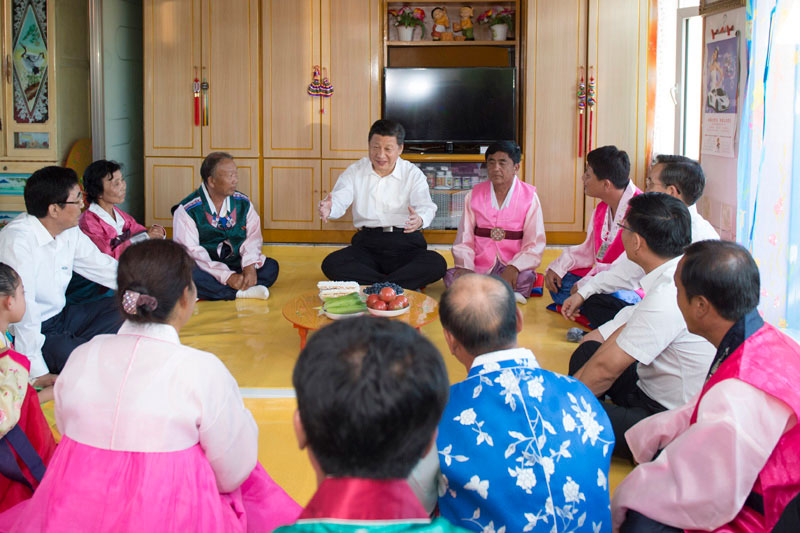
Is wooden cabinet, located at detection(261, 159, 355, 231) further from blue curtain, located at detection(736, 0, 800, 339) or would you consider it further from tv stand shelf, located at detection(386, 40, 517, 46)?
blue curtain, located at detection(736, 0, 800, 339)

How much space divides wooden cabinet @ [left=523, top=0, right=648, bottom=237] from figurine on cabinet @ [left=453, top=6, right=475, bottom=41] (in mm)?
560

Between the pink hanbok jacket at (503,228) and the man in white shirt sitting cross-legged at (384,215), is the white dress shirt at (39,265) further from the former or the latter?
the pink hanbok jacket at (503,228)

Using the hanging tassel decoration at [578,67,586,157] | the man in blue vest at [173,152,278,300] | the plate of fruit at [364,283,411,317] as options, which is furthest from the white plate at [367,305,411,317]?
the hanging tassel decoration at [578,67,586,157]

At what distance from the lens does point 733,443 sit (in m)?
1.68

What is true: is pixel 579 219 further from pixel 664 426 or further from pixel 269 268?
pixel 664 426

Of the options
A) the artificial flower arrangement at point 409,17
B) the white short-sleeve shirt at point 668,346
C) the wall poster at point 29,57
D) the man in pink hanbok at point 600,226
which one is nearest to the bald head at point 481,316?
the white short-sleeve shirt at point 668,346

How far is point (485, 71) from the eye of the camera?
6.56 m

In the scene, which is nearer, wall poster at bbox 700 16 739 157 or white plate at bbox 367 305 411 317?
white plate at bbox 367 305 411 317

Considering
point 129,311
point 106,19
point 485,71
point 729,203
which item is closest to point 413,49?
point 485,71

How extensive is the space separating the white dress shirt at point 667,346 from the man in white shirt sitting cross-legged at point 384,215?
2.33m

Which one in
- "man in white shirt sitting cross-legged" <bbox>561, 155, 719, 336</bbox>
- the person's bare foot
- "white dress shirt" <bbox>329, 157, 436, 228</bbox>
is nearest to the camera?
the person's bare foot

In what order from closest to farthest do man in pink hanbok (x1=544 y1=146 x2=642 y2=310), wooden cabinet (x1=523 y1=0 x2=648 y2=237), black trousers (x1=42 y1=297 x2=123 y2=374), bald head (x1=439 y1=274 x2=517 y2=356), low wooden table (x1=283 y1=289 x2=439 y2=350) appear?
bald head (x1=439 y1=274 x2=517 y2=356) < black trousers (x1=42 y1=297 x2=123 y2=374) < low wooden table (x1=283 y1=289 x2=439 y2=350) < man in pink hanbok (x1=544 y1=146 x2=642 y2=310) < wooden cabinet (x1=523 y1=0 x2=648 y2=237)

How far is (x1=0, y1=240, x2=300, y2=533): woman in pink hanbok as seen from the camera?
65.1 inches

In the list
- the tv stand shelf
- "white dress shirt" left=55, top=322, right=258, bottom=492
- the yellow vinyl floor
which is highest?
the tv stand shelf
